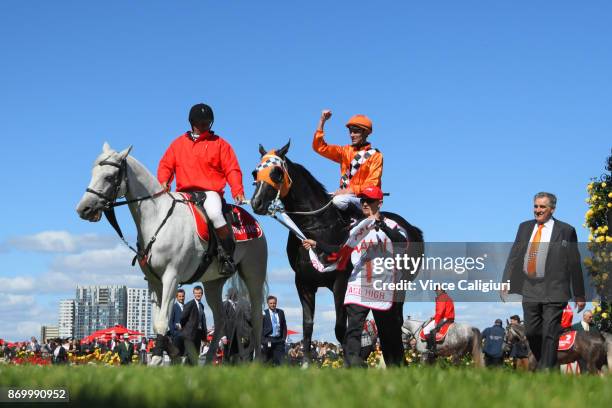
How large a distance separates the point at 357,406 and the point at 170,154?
8.63 metres

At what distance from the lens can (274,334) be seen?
1923 cm

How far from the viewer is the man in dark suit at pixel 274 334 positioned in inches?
750

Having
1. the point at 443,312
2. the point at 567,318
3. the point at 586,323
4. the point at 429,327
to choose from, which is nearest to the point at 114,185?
the point at 567,318

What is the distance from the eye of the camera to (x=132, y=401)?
205 inches

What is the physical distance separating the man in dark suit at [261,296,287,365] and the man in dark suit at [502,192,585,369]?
29.6ft

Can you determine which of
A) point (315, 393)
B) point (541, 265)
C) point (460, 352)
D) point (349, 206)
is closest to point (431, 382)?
point (315, 393)

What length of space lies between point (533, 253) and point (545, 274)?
1.02 feet

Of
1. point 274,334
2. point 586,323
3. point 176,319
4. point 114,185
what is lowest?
point 274,334

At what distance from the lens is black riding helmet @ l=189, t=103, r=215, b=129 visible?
43.3 ft

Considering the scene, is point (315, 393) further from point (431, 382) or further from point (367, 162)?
point (367, 162)

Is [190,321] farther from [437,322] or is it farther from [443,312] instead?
[437,322]

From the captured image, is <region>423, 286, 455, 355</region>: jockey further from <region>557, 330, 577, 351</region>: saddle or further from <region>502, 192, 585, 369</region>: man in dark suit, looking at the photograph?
<region>502, 192, 585, 369</region>: man in dark suit

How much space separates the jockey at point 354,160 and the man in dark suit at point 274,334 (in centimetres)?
694

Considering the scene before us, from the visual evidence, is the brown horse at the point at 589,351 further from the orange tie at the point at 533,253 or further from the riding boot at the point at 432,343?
the orange tie at the point at 533,253
